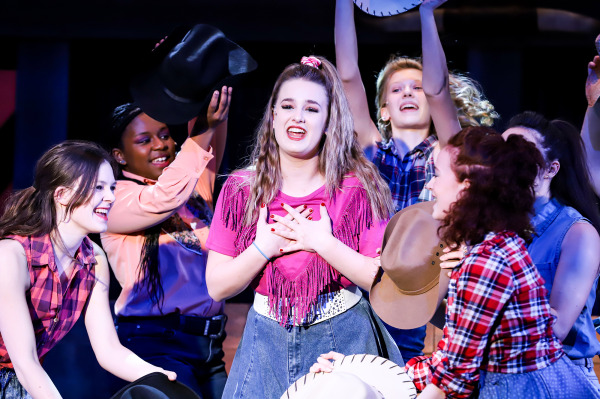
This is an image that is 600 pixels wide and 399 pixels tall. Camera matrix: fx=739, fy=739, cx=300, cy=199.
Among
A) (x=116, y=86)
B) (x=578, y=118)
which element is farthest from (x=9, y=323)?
(x=578, y=118)

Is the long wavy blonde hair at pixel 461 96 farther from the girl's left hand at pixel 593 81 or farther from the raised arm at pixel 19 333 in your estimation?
the raised arm at pixel 19 333

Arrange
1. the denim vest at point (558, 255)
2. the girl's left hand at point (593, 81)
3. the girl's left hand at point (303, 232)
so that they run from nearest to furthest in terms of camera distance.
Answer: the girl's left hand at point (303, 232) < the denim vest at point (558, 255) < the girl's left hand at point (593, 81)

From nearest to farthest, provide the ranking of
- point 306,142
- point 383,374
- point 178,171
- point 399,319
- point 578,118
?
point 383,374 < point 399,319 < point 306,142 < point 178,171 < point 578,118

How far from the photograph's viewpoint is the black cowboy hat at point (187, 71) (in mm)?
3156

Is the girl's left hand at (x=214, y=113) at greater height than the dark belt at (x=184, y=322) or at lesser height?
greater

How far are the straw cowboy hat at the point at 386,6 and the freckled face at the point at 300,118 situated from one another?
0.52m

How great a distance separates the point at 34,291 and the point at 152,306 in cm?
71

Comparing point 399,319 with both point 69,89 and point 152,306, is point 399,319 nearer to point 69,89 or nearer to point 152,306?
point 152,306

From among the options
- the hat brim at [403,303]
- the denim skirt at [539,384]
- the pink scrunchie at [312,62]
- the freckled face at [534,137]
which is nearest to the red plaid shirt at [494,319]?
the denim skirt at [539,384]

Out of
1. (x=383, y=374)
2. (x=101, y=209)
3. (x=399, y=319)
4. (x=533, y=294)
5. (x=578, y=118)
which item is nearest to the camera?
(x=533, y=294)

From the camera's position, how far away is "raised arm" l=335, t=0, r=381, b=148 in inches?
123

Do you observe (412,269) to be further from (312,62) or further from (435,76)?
(435,76)

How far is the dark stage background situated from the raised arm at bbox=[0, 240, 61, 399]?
6.43ft

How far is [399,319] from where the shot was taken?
2080 mm
